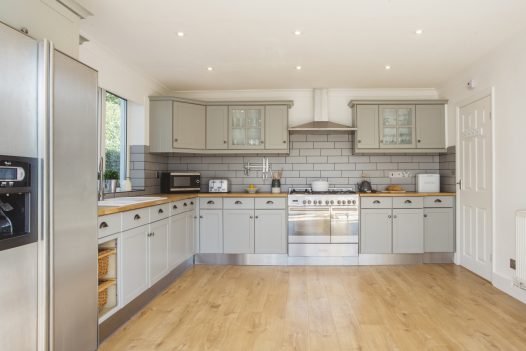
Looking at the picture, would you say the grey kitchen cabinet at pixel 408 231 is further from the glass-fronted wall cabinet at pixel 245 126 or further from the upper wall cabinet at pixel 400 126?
the glass-fronted wall cabinet at pixel 245 126

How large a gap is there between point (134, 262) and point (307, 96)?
3396 mm

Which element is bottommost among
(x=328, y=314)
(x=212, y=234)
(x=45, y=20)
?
A: (x=328, y=314)

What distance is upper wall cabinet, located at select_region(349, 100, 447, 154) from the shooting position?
4809 millimetres

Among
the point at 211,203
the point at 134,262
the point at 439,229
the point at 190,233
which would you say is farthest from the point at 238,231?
the point at 439,229

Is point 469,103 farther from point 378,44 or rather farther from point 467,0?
point 467,0

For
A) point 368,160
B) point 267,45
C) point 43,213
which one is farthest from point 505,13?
point 43,213

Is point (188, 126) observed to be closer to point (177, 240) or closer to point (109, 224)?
point (177, 240)

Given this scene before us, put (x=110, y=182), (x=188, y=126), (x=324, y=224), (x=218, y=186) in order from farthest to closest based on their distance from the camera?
(x=218, y=186)
(x=188, y=126)
(x=324, y=224)
(x=110, y=182)

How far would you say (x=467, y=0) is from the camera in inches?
102

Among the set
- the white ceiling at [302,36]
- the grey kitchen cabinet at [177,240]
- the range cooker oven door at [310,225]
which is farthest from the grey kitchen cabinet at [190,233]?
the white ceiling at [302,36]

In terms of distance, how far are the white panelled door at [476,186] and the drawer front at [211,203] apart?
9.94 ft

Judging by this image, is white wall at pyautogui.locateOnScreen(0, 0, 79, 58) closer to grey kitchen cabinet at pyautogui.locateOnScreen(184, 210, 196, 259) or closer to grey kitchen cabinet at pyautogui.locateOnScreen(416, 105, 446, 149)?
grey kitchen cabinet at pyautogui.locateOnScreen(184, 210, 196, 259)

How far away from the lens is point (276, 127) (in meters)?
4.85

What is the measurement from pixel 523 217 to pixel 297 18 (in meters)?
2.56
